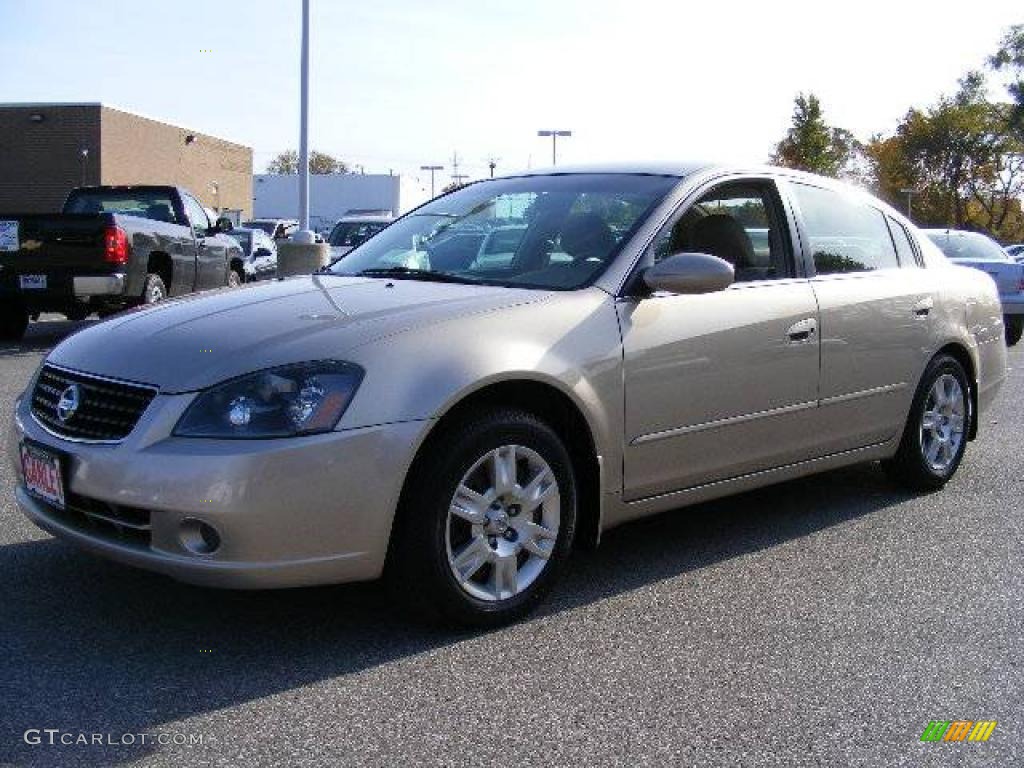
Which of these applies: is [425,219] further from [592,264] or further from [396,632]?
[396,632]

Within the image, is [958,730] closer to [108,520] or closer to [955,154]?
[108,520]

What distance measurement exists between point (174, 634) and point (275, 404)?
0.87 meters

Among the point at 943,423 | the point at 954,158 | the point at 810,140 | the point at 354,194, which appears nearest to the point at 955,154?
the point at 954,158

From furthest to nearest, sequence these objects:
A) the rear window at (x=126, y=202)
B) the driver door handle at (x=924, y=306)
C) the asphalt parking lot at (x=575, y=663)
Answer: the rear window at (x=126, y=202) → the driver door handle at (x=924, y=306) → the asphalt parking lot at (x=575, y=663)

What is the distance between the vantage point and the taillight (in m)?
11.7

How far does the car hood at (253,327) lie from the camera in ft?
11.5

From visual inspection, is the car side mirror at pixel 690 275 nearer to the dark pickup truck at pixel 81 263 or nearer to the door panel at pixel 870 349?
the door panel at pixel 870 349

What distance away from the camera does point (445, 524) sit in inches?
143

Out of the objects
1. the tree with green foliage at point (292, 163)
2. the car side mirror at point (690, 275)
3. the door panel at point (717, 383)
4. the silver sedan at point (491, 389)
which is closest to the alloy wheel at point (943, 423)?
the silver sedan at point (491, 389)

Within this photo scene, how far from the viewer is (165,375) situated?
11.5 feet

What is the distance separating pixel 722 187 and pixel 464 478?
194 centimetres

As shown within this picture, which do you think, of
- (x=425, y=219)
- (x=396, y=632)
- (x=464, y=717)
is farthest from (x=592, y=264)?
(x=464, y=717)

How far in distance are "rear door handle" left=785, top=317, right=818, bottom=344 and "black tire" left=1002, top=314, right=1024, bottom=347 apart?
36.6 feet

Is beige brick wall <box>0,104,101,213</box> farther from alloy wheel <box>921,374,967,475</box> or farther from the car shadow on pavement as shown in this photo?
the car shadow on pavement
